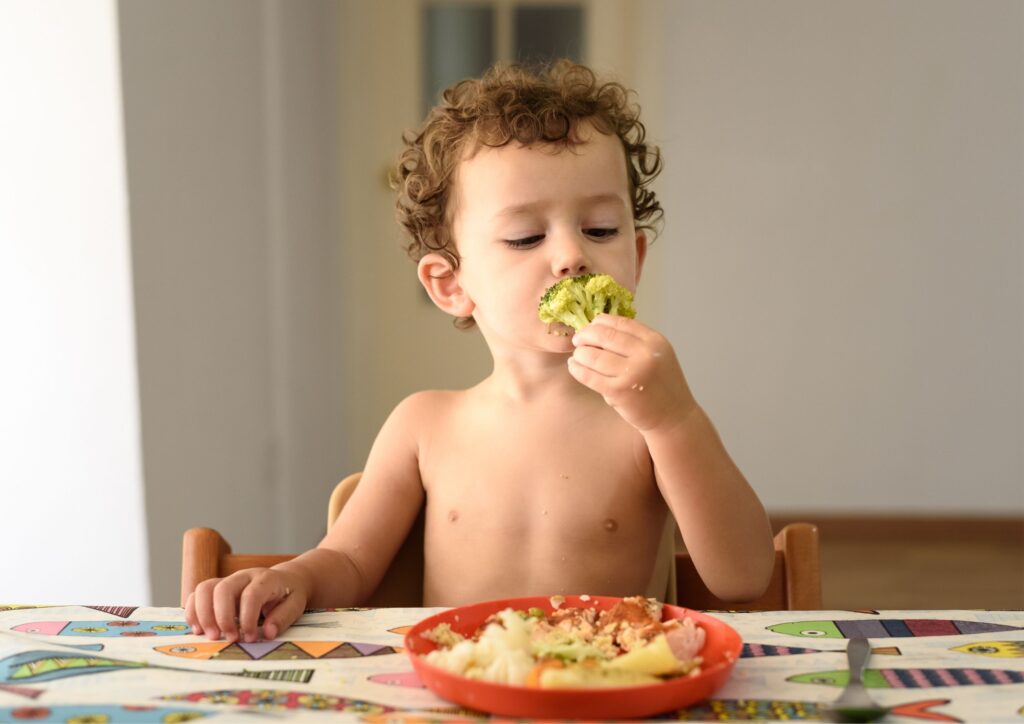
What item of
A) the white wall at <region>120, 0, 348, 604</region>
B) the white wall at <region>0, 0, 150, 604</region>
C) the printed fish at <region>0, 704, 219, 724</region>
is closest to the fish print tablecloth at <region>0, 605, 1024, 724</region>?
the printed fish at <region>0, 704, 219, 724</region>

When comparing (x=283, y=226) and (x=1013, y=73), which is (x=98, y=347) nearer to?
(x=283, y=226)

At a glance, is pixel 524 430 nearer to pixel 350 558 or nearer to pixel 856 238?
pixel 350 558

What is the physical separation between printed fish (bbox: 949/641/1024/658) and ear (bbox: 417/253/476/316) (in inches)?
27.3

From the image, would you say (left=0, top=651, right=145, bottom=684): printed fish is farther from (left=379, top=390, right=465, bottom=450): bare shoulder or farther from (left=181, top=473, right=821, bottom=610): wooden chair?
(left=379, top=390, right=465, bottom=450): bare shoulder

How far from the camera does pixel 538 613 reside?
87 centimetres

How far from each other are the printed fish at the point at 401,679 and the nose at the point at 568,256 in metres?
0.49

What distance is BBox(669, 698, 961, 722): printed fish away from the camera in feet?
2.25

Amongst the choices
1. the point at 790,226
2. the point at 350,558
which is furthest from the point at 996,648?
the point at 790,226

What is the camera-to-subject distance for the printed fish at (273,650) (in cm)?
84

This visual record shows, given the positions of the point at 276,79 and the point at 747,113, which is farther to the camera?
the point at 747,113

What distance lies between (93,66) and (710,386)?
295 cm

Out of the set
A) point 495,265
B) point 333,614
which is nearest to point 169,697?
point 333,614

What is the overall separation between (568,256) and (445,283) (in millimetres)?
265

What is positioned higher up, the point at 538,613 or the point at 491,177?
the point at 491,177
